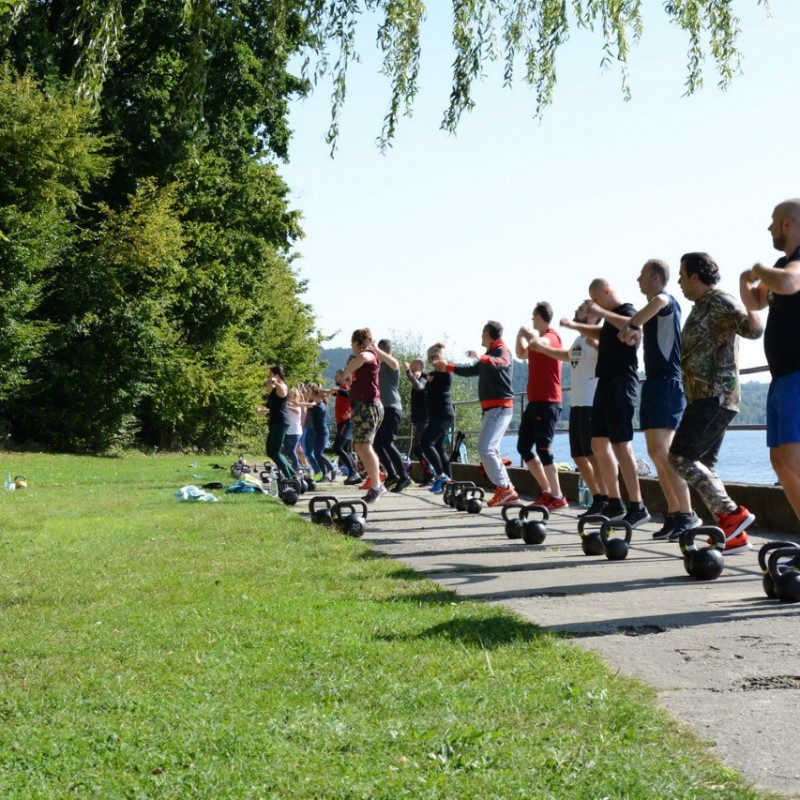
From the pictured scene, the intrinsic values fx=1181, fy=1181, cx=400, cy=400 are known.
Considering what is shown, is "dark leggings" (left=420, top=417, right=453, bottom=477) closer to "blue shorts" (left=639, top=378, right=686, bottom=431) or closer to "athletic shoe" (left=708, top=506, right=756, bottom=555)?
"blue shorts" (left=639, top=378, right=686, bottom=431)

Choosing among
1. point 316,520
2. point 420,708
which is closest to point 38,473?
point 316,520

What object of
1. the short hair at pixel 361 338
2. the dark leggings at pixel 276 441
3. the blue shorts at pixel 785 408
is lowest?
the dark leggings at pixel 276 441

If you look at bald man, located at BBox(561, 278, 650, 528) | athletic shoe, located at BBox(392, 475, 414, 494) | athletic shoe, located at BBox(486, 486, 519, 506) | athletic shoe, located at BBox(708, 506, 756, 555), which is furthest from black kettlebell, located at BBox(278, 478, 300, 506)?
athletic shoe, located at BBox(708, 506, 756, 555)

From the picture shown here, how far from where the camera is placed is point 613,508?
9219mm

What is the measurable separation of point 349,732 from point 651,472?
1011 cm

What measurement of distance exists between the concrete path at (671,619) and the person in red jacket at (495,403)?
213 cm

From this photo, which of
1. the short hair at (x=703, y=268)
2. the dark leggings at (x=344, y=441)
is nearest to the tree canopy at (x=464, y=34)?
the short hair at (x=703, y=268)

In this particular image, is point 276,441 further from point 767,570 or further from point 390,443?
point 767,570

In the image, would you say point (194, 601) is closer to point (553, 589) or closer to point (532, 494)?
point (553, 589)

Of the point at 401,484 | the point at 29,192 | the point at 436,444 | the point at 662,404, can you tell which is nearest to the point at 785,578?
the point at 662,404

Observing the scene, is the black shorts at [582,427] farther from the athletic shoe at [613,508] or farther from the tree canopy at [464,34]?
the tree canopy at [464,34]

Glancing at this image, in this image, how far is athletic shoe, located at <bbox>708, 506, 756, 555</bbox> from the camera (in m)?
7.00

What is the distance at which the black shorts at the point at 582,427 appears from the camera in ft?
34.6

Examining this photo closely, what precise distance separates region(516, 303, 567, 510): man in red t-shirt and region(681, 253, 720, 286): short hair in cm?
396
